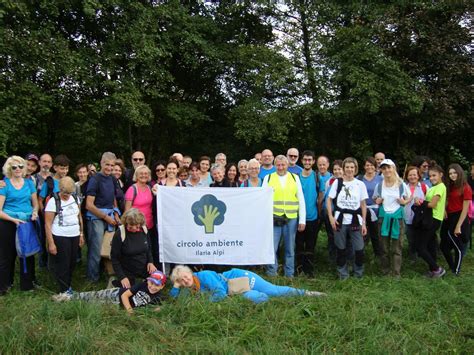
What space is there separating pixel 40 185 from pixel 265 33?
597 inches

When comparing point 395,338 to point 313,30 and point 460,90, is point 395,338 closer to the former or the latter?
point 460,90

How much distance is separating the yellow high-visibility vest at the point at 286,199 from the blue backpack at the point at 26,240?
3.39m

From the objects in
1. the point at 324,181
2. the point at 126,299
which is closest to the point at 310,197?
the point at 324,181

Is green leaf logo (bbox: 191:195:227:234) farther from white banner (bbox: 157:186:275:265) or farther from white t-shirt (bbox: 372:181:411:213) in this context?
white t-shirt (bbox: 372:181:411:213)

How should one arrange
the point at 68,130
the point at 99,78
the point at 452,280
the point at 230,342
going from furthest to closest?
the point at 68,130, the point at 99,78, the point at 452,280, the point at 230,342

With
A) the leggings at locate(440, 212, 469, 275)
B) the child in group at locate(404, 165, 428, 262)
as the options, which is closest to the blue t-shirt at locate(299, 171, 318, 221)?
the child in group at locate(404, 165, 428, 262)

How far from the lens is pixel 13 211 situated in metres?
5.46

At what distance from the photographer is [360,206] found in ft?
20.2

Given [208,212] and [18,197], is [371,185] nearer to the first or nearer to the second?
[208,212]

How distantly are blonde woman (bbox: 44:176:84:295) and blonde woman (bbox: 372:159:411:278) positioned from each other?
4420 mm

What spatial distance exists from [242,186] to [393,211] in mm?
2355

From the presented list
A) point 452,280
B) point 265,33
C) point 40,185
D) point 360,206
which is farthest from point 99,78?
point 452,280

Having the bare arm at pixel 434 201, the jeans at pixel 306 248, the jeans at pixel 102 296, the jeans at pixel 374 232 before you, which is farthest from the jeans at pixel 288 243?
the jeans at pixel 102 296

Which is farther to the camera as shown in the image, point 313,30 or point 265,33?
point 265,33
